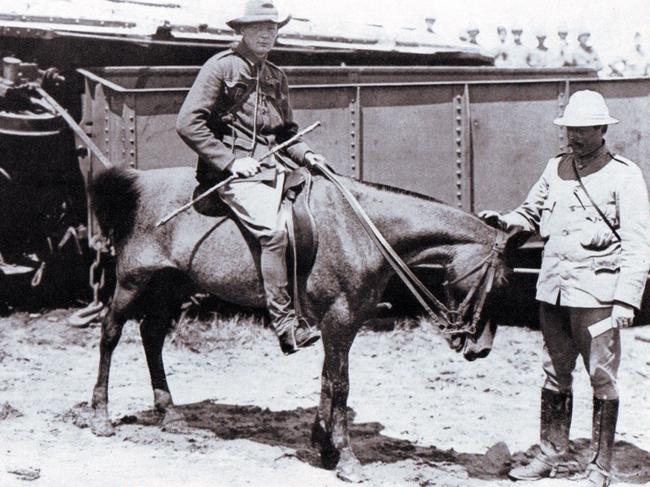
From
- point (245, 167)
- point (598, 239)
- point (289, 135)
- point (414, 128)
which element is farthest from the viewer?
point (414, 128)

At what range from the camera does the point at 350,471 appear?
18.4 ft

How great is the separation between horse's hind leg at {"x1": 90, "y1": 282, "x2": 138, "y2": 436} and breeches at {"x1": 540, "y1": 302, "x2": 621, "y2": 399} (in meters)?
2.91

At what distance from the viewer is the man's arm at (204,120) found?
5.72 m

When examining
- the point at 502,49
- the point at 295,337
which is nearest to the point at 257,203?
the point at 295,337

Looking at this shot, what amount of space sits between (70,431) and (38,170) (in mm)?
4996

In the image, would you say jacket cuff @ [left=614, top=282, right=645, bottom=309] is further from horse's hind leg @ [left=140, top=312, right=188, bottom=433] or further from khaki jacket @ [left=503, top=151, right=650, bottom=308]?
horse's hind leg @ [left=140, top=312, right=188, bottom=433]

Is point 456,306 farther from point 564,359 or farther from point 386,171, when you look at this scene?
point 386,171

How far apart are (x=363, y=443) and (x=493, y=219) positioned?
6.02ft

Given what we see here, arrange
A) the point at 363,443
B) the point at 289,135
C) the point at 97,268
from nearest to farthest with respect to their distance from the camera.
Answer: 1. the point at 289,135
2. the point at 363,443
3. the point at 97,268

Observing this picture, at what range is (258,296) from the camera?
5.98m

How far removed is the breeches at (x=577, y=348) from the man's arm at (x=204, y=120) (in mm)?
2179

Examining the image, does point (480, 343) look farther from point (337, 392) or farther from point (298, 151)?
point (298, 151)

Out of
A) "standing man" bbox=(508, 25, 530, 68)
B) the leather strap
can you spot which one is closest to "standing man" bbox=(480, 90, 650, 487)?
the leather strap

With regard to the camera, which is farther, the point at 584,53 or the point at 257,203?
the point at 584,53
